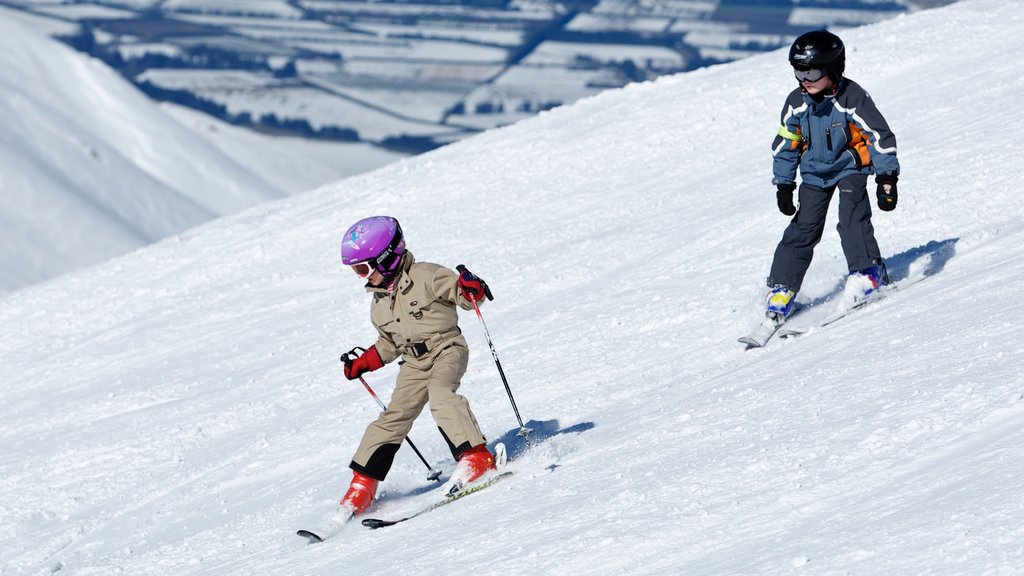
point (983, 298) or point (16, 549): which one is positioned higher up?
point (983, 298)

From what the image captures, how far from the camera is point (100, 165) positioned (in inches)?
2373

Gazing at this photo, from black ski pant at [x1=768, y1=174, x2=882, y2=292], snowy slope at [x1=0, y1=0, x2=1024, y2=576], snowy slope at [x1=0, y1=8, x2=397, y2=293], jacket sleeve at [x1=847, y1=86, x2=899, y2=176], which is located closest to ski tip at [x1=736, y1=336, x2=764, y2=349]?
snowy slope at [x1=0, y1=0, x2=1024, y2=576]

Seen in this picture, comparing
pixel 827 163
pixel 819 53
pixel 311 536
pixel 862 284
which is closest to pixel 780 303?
pixel 862 284

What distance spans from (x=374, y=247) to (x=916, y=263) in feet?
12.5

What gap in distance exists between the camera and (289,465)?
816 centimetres

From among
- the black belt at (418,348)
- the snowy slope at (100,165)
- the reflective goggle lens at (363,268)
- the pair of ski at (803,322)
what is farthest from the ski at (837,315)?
the snowy slope at (100,165)

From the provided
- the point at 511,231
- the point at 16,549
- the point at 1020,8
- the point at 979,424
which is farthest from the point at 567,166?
the point at 979,424

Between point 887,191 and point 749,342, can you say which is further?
point 749,342

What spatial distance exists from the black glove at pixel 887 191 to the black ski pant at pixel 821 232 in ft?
1.01

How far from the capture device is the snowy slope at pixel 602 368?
15.1 ft

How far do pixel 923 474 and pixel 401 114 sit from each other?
3136 inches

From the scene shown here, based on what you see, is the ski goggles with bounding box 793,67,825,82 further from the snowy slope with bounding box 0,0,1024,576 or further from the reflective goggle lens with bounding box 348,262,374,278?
the reflective goggle lens with bounding box 348,262,374,278

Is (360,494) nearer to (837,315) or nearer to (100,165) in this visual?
(837,315)

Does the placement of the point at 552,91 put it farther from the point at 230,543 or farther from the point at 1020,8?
the point at 230,543
